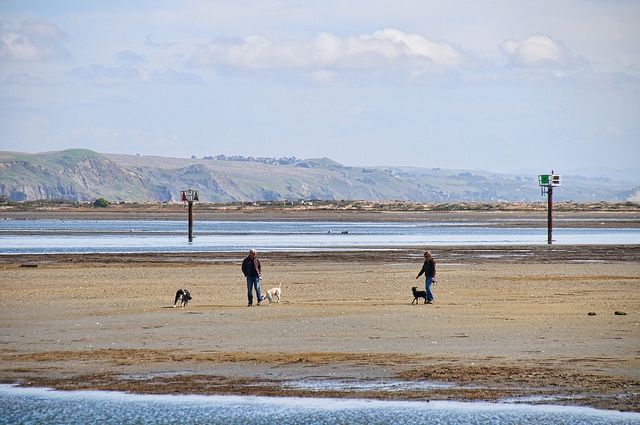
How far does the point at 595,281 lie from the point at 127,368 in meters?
20.9

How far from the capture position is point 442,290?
31.5 m

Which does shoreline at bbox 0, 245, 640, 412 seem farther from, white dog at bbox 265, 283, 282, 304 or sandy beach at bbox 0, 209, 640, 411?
white dog at bbox 265, 283, 282, 304

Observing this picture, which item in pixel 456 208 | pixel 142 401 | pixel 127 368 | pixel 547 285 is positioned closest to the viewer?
pixel 142 401

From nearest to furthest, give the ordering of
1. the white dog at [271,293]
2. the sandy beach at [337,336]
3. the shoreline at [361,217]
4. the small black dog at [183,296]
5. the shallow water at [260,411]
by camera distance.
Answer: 1. the shallow water at [260,411]
2. the sandy beach at [337,336]
3. the small black dog at [183,296]
4. the white dog at [271,293]
5. the shoreline at [361,217]

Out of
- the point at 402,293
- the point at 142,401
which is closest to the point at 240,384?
the point at 142,401

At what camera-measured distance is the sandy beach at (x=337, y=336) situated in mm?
16484

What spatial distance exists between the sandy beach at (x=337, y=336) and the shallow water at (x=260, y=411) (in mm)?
393

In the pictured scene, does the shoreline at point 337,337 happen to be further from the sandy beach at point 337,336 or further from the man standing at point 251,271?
the man standing at point 251,271

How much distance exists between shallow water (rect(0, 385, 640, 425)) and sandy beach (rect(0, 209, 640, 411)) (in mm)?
393

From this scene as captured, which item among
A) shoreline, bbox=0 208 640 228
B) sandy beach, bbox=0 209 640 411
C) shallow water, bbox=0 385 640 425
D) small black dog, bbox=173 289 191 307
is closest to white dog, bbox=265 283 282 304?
sandy beach, bbox=0 209 640 411

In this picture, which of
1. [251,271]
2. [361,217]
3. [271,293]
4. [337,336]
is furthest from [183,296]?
[361,217]

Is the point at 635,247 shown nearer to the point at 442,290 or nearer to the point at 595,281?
the point at 595,281

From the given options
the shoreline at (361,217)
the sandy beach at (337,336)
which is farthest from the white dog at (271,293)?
the shoreline at (361,217)

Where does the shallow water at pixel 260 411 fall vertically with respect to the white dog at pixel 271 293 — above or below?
below
